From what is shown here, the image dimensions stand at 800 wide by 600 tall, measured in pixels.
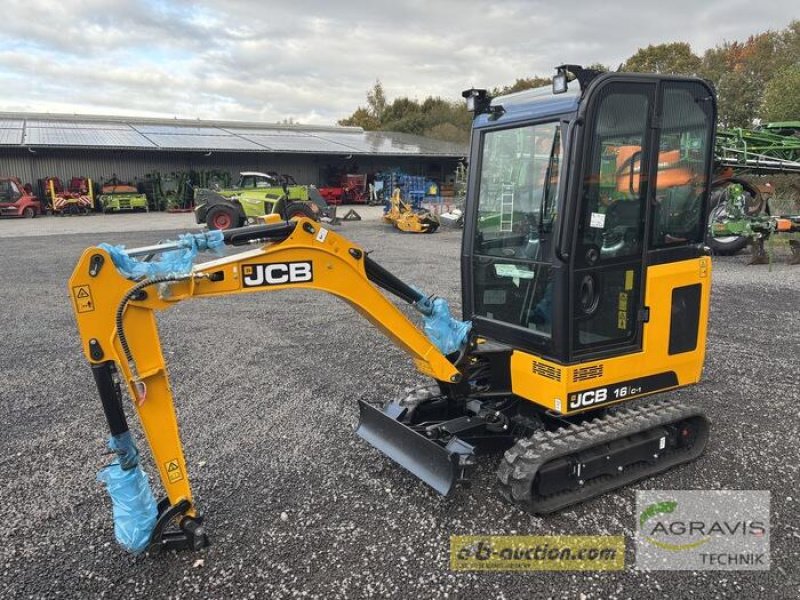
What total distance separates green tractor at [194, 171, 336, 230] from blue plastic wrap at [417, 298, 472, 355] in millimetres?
15714

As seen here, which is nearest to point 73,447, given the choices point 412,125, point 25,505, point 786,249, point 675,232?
point 25,505

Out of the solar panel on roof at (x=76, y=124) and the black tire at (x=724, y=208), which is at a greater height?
the solar panel on roof at (x=76, y=124)

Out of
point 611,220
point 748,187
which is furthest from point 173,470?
point 748,187

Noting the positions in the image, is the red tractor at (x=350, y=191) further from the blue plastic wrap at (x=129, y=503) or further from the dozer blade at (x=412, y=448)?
the blue plastic wrap at (x=129, y=503)

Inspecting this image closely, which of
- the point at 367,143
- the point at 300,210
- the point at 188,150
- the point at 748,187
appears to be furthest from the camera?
the point at 367,143

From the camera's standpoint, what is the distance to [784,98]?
2420 centimetres

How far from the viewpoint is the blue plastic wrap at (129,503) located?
3258 mm

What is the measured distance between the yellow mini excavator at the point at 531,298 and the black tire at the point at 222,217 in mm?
17455

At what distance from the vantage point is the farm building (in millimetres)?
29969

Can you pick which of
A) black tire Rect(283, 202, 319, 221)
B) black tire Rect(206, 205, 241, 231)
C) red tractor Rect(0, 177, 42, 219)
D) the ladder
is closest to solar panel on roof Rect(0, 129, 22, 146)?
red tractor Rect(0, 177, 42, 219)

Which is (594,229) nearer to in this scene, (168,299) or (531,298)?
(531,298)

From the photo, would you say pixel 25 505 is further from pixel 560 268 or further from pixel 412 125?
pixel 412 125

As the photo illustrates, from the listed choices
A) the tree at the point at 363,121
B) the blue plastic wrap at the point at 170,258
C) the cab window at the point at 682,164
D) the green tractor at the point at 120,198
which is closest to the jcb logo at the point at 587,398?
the cab window at the point at 682,164

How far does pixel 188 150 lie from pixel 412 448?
30.7 metres
